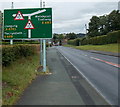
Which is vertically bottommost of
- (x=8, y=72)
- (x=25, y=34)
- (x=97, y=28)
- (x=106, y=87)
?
(x=106, y=87)

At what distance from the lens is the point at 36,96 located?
20.4 feet

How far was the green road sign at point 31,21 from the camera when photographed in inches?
477

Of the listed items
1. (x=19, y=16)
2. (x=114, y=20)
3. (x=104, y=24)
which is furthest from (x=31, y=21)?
(x=104, y=24)

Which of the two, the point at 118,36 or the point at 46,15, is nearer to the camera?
the point at 46,15

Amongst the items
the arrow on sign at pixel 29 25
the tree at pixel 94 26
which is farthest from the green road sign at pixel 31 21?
the tree at pixel 94 26

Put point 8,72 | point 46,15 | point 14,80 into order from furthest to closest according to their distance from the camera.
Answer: point 46,15 < point 8,72 < point 14,80

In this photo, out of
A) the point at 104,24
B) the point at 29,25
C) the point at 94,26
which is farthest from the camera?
the point at 94,26

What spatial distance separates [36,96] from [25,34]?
265 inches

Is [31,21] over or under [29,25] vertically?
over

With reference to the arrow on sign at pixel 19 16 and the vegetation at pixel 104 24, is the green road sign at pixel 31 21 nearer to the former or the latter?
the arrow on sign at pixel 19 16

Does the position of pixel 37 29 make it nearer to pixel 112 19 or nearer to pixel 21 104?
pixel 21 104

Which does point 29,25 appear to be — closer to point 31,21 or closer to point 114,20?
point 31,21

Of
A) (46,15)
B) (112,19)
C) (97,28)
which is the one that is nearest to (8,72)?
(46,15)

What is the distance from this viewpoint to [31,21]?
39.8 feet
